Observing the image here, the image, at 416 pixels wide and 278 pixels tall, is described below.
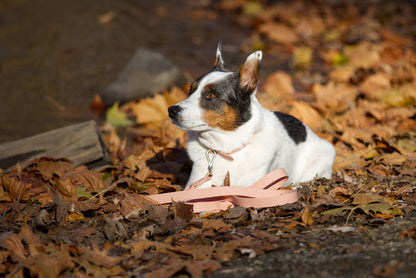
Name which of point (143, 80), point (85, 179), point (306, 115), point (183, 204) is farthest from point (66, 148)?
point (143, 80)

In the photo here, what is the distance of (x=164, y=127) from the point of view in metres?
6.34

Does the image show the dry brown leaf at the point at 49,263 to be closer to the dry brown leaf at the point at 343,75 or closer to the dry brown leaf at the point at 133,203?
the dry brown leaf at the point at 133,203

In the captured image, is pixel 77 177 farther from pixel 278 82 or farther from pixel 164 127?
pixel 278 82

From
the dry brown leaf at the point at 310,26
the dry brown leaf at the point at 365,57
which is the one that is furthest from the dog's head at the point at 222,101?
the dry brown leaf at the point at 310,26

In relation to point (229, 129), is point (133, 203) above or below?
below

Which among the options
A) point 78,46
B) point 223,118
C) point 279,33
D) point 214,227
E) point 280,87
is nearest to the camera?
point 214,227

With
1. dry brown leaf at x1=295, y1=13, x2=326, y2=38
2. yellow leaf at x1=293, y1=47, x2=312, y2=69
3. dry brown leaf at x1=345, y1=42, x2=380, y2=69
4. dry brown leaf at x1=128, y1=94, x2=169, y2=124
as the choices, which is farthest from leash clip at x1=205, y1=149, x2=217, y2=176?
dry brown leaf at x1=295, y1=13, x2=326, y2=38

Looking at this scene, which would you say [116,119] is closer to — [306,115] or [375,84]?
[306,115]

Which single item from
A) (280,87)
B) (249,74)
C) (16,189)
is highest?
(249,74)

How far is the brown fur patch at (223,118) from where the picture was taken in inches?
154

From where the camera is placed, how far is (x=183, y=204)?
3.51m

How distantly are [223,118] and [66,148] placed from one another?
206 centimetres

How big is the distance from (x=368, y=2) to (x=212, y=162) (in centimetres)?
1255

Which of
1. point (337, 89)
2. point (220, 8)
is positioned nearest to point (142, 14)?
point (220, 8)
